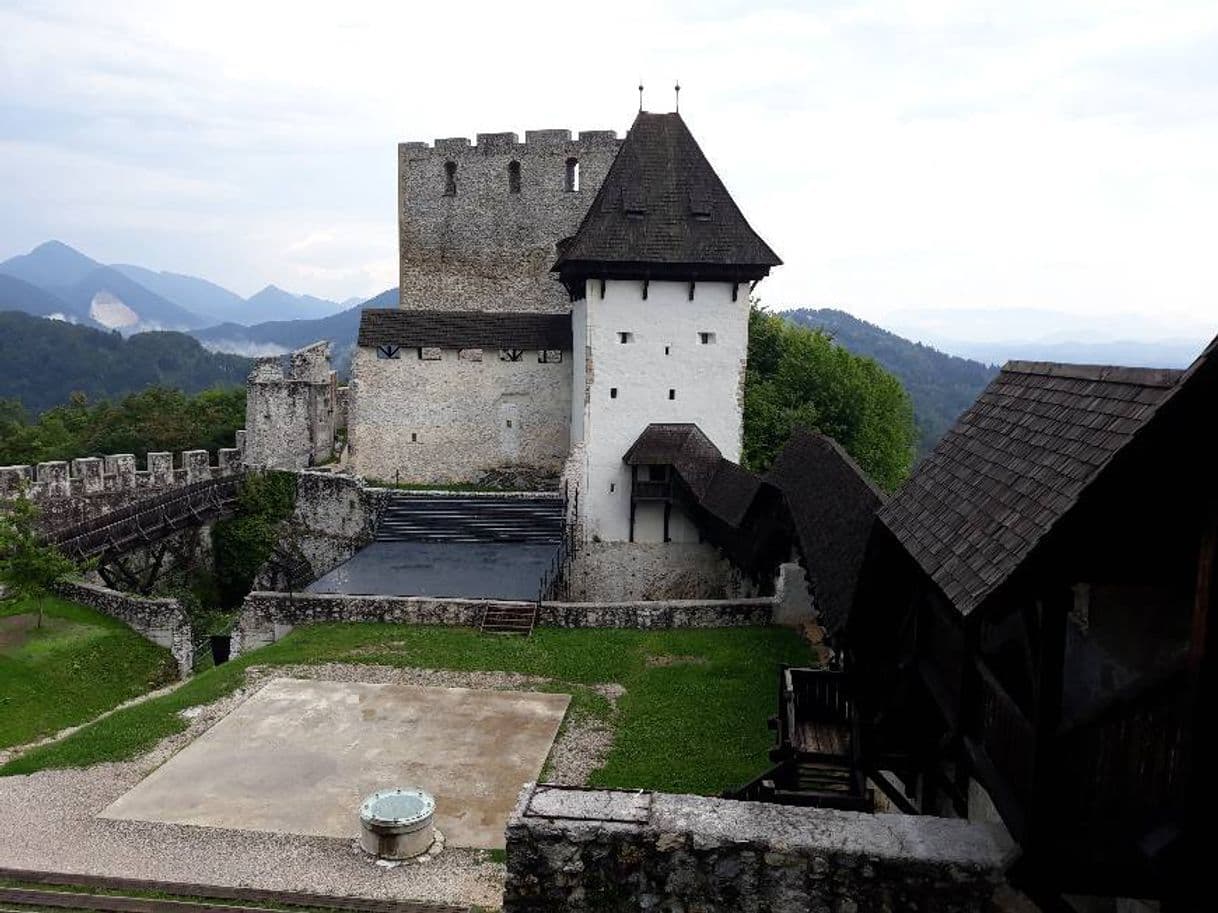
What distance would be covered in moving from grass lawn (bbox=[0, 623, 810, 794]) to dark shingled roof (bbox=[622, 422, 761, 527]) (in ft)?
11.1

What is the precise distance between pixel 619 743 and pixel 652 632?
472cm

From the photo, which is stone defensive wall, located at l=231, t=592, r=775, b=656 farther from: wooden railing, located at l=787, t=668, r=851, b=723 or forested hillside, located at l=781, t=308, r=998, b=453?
forested hillside, located at l=781, t=308, r=998, b=453

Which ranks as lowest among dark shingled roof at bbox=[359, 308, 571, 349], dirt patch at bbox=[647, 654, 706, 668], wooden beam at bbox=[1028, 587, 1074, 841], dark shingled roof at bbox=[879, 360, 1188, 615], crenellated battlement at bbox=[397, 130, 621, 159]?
dirt patch at bbox=[647, 654, 706, 668]

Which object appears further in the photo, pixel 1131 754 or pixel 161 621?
pixel 161 621

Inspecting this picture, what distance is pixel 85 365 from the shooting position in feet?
299

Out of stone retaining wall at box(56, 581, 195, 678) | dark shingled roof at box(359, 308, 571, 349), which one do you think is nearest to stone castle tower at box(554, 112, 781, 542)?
dark shingled roof at box(359, 308, 571, 349)

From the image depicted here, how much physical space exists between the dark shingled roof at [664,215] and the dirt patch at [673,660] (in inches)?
360

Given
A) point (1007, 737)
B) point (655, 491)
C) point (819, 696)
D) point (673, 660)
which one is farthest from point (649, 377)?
point (1007, 737)

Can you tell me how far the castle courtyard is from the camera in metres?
10.0

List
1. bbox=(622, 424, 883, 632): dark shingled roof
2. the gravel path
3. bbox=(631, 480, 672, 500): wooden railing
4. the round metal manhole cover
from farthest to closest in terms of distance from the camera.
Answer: bbox=(631, 480, 672, 500): wooden railing < bbox=(622, 424, 883, 632): dark shingled roof < the round metal manhole cover < the gravel path

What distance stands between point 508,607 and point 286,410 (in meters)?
13.2

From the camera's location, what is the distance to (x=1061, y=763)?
4008mm

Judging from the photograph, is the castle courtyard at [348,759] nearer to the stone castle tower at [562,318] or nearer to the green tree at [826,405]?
the stone castle tower at [562,318]

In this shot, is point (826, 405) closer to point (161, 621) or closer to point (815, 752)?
point (161, 621)
